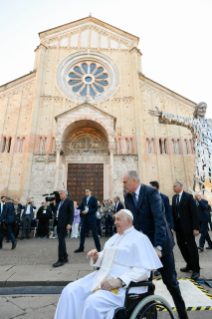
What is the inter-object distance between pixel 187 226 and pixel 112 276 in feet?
8.55

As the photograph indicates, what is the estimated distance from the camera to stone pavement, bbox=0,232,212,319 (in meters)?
2.67

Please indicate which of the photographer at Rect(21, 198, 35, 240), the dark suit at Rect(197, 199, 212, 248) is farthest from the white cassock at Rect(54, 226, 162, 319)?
the photographer at Rect(21, 198, 35, 240)

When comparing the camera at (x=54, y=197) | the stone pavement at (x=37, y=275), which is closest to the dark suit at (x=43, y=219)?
the camera at (x=54, y=197)

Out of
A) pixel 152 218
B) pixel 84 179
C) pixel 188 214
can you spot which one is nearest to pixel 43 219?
pixel 84 179

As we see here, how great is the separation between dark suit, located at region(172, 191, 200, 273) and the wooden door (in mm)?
10955

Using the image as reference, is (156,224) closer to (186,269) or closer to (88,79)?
(186,269)

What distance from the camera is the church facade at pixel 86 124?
47.8 ft

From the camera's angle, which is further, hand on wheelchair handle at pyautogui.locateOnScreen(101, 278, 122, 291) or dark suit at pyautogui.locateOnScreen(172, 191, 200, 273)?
dark suit at pyautogui.locateOnScreen(172, 191, 200, 273)

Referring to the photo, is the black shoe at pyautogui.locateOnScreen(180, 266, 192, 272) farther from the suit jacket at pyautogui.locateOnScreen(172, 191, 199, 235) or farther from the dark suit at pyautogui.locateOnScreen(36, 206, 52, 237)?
the dark suit at pyautogui.locateOnScreen(36, 206, 52, 237)

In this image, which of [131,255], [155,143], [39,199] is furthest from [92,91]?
[131,255]

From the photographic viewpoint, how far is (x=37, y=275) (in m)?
3.96

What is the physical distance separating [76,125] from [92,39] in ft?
34.1

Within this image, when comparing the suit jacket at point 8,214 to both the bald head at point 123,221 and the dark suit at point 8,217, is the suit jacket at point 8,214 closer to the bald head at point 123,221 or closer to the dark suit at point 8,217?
the dark suit at point 8,217

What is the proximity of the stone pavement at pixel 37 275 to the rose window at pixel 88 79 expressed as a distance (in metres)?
14.9
